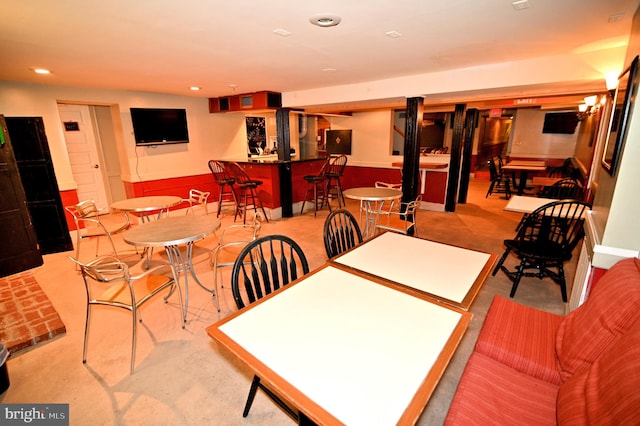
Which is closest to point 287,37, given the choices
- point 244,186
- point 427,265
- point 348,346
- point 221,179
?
point 427,265

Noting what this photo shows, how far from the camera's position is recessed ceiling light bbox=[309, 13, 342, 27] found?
5.85 ft

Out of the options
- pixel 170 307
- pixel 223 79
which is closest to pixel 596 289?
pixel 170 307

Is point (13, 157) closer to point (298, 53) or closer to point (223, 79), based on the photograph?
point (223, 79)

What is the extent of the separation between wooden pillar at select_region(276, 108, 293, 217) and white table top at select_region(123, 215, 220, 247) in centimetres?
266

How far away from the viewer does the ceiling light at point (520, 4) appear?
1627mm

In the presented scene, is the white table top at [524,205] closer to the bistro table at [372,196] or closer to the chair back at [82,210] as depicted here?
the bistro table at [372,196]

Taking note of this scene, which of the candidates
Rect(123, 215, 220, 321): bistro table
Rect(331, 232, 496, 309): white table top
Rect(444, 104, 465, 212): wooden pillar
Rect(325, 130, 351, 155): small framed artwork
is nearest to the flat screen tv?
Rect(123, 215, 220, 321): bistro table

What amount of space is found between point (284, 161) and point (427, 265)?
395 centimetres

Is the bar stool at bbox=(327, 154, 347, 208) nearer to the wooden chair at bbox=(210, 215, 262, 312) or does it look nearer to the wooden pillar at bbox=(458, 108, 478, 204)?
the wooden chair at bbox=(210, 215, 262, 312)

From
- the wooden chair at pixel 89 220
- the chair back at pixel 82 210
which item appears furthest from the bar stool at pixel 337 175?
the chair back at pixel 82 210

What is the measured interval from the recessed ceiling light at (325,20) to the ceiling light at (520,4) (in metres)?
1.00

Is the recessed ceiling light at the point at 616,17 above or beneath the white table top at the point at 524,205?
above

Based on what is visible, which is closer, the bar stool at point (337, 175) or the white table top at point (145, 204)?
the white table top at point (145, 204)

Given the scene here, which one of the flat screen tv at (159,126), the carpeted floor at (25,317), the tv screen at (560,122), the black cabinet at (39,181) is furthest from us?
the tv screen at (560,122)
